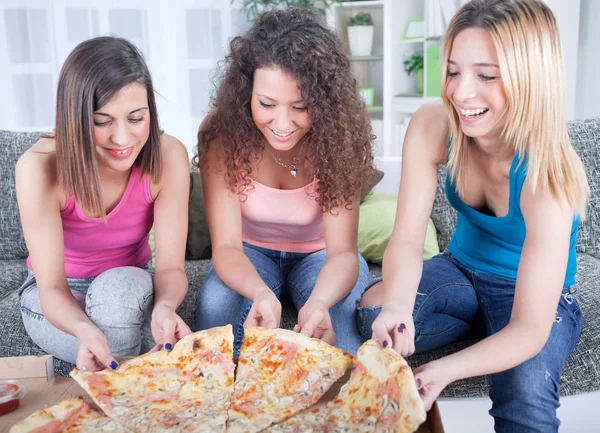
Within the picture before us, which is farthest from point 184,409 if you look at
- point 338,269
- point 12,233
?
point 12,233

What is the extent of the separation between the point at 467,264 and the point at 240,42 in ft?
2.67

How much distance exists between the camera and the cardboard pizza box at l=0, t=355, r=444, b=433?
1.25 meters

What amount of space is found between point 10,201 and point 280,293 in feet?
3.54

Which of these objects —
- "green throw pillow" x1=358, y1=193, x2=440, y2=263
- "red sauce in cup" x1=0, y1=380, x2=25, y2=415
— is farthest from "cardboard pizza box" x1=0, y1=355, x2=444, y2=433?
"green throw pillow" x1=358, y1=193, x2=440, y2=263

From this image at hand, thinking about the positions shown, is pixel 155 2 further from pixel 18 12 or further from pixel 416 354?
pixel 416 354

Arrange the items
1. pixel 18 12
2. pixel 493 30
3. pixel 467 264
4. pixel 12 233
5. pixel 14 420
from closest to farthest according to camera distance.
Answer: pixel 14 420 < pixel 493 30 < pixel 467 264 < pixel 12 233 < pixel 18 12

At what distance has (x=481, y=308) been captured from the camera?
164 cm

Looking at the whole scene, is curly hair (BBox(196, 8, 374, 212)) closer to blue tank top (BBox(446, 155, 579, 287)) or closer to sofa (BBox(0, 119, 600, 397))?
blue tank top (BBox(446, 155, 579, 287))

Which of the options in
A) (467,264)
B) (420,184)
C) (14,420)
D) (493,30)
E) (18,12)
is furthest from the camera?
(18,12)

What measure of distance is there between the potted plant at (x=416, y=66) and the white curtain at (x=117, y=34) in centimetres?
116

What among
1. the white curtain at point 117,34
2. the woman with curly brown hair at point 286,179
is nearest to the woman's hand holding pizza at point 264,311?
the woman with curly brown hair at point 286,179

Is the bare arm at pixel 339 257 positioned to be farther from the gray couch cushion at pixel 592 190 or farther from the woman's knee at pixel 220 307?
the gray couch cushion at pixel 592 190

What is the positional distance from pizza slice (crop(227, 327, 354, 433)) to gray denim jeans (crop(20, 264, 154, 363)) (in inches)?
13.5

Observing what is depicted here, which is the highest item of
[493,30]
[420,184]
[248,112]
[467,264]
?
[493,30]
